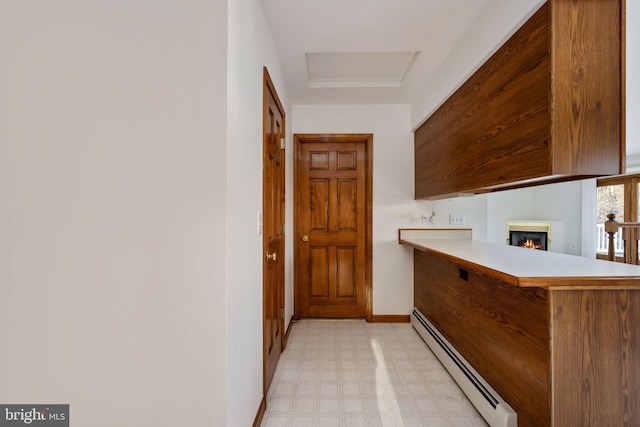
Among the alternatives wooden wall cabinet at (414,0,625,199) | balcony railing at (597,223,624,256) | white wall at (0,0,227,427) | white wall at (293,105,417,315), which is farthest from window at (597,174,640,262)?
white wall at (0,0,227,427)

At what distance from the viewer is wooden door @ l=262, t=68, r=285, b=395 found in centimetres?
189

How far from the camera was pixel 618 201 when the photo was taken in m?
6.18

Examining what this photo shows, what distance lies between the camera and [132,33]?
119 cm

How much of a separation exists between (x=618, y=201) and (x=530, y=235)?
1.69 meters

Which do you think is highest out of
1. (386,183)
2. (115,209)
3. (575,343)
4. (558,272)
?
(386,183)

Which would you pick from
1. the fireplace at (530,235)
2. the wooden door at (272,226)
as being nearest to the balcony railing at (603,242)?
the fireplace at (530,235)

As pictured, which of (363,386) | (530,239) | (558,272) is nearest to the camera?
(558,272)

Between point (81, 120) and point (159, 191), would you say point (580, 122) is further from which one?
point (81, 120)

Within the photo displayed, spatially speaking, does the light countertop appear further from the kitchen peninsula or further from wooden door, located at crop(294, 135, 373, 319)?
wooden door, located at crop(294, 135, 373, 319)

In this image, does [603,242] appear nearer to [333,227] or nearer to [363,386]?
[333,227]

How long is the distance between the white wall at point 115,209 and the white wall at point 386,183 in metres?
2.26

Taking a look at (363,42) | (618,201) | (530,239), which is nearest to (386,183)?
(363,42)

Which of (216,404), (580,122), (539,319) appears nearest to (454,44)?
(580,122)

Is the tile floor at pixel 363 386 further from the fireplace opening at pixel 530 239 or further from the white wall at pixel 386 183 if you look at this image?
the fireplace opening at pixel 530 239
